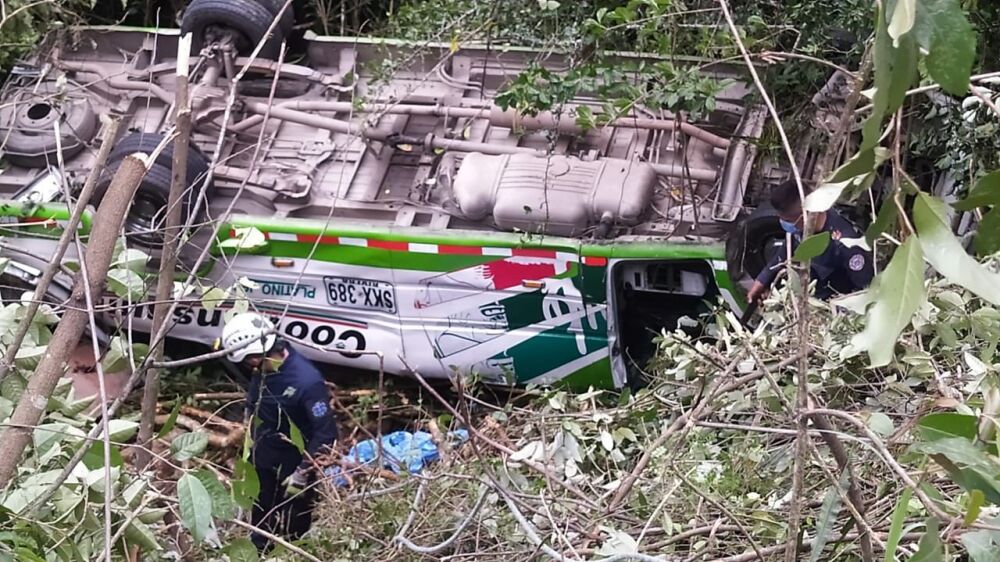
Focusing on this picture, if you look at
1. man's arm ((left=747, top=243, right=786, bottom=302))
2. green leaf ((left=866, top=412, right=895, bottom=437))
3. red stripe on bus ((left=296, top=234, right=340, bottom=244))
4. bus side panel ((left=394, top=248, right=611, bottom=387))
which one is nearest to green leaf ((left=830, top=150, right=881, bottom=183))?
green leaf ((left=866, top=412, right=895, bottom=437))

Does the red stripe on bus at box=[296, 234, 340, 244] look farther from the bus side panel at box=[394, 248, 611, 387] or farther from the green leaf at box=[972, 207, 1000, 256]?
the green leaf at box=[972, 207, 1000, 256]

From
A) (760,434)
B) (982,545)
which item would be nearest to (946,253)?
(982,545)

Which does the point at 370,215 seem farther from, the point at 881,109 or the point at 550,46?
the point at 881,109

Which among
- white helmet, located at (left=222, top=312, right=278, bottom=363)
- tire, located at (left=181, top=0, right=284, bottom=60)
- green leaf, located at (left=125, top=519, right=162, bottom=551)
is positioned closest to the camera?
green leaf, located at (left=125, top=519, right=162, bottom=551)

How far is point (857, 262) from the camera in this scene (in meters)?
4.62

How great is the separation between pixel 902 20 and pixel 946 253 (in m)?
0.25

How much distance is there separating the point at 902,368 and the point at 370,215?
3279mm

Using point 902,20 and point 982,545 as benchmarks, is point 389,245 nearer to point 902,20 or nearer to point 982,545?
point 982,545

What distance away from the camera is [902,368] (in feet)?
9.32

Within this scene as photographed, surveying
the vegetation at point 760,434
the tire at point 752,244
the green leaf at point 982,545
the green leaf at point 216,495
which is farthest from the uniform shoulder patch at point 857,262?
the green leaf at point 982,545

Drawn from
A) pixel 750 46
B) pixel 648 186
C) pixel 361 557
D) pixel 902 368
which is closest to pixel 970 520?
pixel 902 368

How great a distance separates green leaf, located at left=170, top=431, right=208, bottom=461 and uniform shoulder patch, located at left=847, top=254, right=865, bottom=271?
3.23m

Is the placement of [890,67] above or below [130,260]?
above

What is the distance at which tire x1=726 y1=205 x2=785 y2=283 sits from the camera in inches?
189
